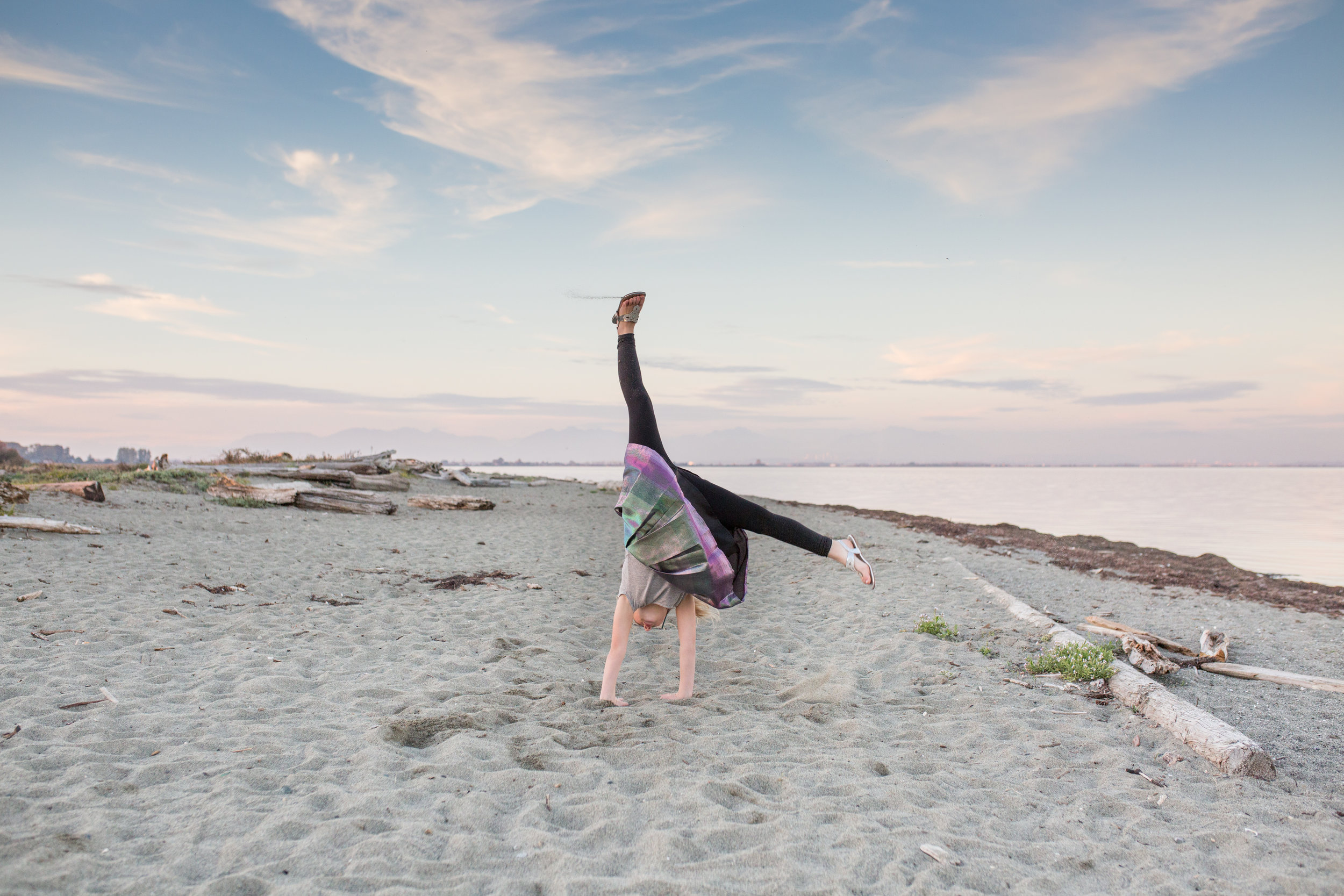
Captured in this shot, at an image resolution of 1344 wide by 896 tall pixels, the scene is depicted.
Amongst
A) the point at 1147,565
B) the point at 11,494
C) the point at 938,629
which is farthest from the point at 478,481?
the point at 938,629

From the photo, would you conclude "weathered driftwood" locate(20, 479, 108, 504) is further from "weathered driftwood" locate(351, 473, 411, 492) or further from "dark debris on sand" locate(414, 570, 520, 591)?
"dark debris on sand" locate(414, 570, 520, 591)

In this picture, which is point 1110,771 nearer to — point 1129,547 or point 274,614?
point 274,614

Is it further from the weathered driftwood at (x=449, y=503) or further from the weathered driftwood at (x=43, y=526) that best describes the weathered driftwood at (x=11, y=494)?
the weathered driftwood at (x=449, y=503)

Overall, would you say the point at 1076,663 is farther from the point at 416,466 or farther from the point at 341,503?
the point at 416,466

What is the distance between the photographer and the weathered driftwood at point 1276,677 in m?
5.80

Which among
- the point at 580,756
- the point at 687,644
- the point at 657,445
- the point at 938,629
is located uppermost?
the point at 657,445

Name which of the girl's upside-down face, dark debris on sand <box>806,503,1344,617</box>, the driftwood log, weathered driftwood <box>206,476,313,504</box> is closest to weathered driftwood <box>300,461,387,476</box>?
the driftwood log

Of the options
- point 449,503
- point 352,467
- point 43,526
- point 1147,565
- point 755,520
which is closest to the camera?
point 755,520

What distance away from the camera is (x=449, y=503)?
18125mm

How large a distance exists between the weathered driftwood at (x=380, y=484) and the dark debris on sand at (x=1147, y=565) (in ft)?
53.4

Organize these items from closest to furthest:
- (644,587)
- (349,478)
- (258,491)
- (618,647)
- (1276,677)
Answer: (644,587), (618,647), (1276,677), (258,491), (349,478)

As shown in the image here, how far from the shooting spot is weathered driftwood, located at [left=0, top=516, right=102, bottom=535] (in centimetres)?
953

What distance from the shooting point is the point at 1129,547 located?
19.5 m

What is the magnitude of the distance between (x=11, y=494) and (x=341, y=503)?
5772 millimetres
